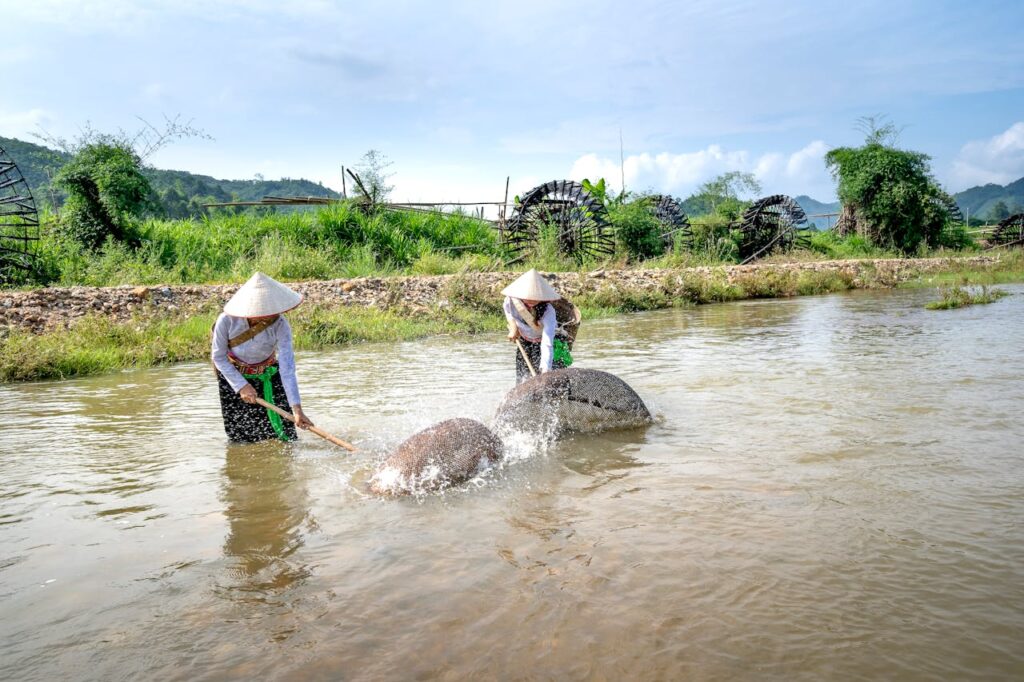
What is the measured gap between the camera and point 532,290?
18.3 ft

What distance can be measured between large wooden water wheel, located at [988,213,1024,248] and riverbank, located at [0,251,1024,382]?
Answer: 10.2 meters

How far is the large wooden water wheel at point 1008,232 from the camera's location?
25.9 m

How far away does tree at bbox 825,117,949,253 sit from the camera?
23875mm

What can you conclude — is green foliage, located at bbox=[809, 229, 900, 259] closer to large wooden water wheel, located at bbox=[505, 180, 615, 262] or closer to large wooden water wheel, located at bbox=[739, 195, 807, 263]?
large wooden water wheel, located at bbox=[739, 195, 807, 263]

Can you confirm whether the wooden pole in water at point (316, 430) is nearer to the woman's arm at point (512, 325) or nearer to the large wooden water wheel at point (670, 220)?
the woman's arm at point (512, 325)

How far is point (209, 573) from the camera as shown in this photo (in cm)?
300

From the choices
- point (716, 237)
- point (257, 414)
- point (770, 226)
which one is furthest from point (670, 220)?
point (257, 414)

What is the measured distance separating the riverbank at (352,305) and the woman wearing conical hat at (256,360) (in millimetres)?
4091

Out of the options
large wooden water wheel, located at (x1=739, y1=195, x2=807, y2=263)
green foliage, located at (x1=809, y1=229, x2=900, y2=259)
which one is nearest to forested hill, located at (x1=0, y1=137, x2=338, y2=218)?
large wooden water wheel, located at (x1=739, y1=195, x2=807, y2=263)

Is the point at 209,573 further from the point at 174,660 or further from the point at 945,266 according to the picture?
the point at 945,266

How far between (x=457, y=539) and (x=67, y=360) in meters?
6.51

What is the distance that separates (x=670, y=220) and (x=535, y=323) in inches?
728

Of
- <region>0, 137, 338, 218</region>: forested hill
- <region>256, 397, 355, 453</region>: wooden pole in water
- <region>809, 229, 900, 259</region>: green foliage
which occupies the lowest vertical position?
<region>256, 397, 355, 453</region>: wooden pole in water

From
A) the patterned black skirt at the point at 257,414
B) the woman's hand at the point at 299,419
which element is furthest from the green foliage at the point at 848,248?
the woman's hand at the point at 299,419
